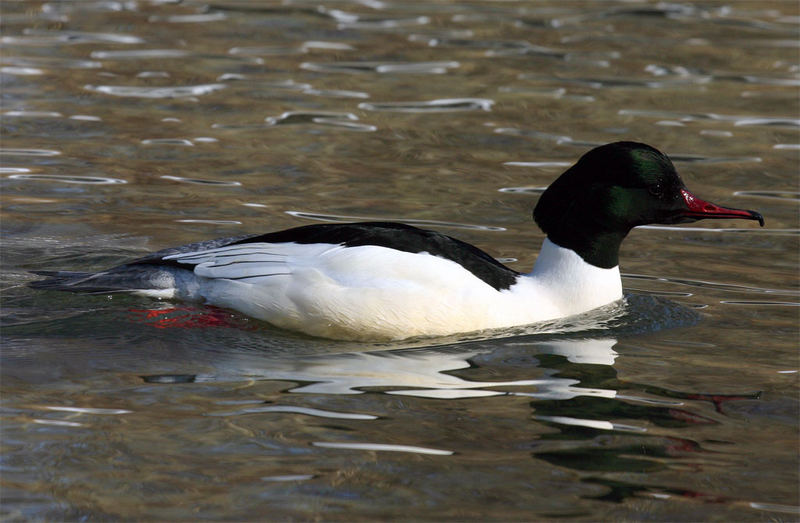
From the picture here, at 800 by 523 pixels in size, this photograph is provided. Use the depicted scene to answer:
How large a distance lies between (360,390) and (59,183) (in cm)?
473

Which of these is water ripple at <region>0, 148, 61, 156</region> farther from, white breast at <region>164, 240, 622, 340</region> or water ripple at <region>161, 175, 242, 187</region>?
white breast at <region>164, 240, 622, 340</region>

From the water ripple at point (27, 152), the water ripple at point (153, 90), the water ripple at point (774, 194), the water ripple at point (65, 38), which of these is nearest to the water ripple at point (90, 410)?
the water ripple at point (27, 152)

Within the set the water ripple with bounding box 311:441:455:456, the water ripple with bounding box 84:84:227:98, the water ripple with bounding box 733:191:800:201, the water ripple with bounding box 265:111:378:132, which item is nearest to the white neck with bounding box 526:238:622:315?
the water ripple with bounding box 311:441:455:456

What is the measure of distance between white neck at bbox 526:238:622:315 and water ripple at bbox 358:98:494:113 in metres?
5.77

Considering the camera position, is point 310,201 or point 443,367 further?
point 310,201

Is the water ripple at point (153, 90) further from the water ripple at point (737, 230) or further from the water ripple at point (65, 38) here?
the water ripple at point (737, 230)

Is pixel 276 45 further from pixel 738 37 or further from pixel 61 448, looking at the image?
pixel 61 448

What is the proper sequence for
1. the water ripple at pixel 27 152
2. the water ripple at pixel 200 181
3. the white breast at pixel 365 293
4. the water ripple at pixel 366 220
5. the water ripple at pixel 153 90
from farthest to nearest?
the water ripple at pixel 153 90, the water ripple at pixel 27 152, the water ripple at pixel 200 181, the water ripple at pixel 366 220, the white breast at pixel 365 293

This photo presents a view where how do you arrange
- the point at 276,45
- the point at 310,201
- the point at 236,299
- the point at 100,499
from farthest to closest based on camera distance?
the point at 276,45 < the point at 310,201 < the point at 236,299 < the point at 100,499

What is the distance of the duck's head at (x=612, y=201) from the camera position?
260 inches

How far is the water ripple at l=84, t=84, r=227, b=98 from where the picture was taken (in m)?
12.5

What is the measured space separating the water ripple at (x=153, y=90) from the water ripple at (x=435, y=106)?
5.57ft

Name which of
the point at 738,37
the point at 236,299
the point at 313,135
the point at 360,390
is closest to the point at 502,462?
the point at 360,390

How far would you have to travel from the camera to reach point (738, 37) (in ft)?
51.8
